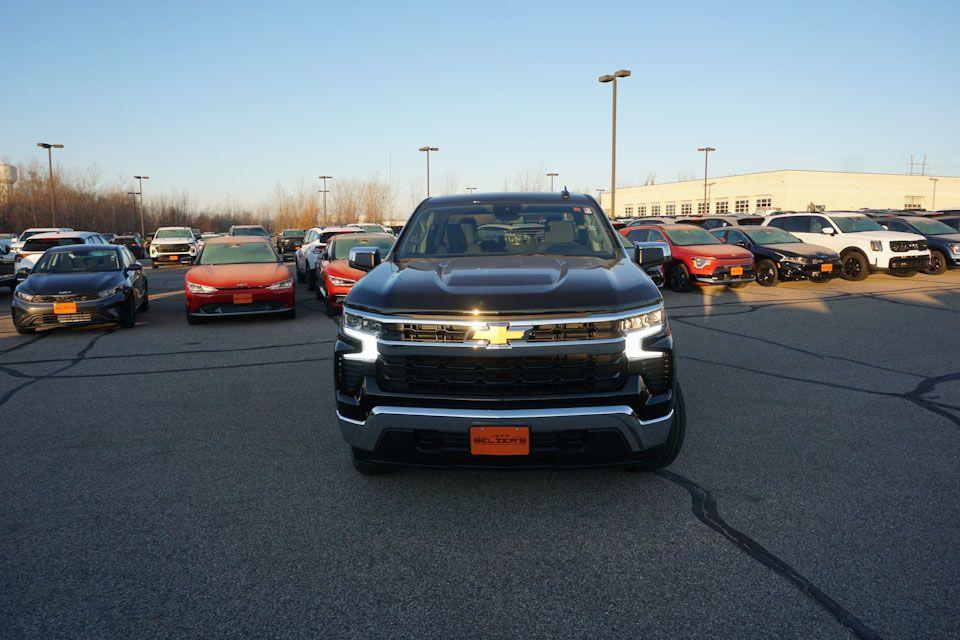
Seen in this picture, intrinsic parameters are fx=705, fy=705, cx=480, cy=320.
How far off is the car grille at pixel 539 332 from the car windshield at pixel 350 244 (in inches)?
431

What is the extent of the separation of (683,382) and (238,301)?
7726 mm

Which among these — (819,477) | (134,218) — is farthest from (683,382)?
(134,218)

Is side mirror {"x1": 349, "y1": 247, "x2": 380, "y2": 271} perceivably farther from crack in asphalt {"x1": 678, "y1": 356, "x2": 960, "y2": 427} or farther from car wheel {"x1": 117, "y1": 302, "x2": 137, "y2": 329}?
car wheel {"x1": 117, "y1": 302, "x2": 137, "y2": 329}

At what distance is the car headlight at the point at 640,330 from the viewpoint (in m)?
3.74

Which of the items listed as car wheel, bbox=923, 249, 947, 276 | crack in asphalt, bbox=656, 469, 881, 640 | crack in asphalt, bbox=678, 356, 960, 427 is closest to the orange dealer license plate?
crack in asphalt, bbox=656, 469, 881, 640

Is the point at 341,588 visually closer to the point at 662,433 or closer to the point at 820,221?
the point at 662,433

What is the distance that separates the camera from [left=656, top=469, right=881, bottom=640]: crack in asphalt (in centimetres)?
285

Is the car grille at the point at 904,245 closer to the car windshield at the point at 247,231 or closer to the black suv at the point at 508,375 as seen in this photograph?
the black suv at the point at 508,375

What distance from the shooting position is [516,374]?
3.69 m

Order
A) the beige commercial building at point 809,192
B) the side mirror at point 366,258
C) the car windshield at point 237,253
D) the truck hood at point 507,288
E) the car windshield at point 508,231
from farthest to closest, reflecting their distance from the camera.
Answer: the beige commercial building at point 809,192 < the car windshield at point 237,253 < the side mirror at point 366,258 < the car windshield at point 508,231 < the truck hood at point 507,288

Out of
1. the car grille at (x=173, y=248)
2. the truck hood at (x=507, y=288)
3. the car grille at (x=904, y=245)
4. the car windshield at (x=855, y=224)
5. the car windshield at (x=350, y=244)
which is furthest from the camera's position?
the car grille at (x=173, y=248)

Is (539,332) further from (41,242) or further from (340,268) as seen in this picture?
(41,242)

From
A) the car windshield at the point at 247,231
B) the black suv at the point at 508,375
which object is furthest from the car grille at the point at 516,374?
the car windshield at the point at 247,231

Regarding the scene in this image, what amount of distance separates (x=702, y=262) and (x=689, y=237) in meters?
1.76
